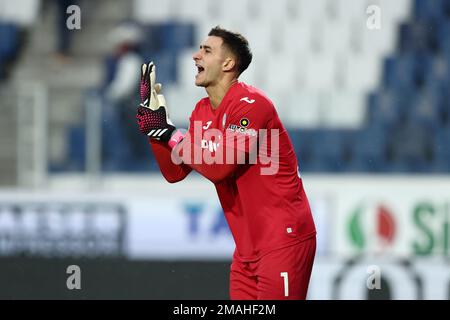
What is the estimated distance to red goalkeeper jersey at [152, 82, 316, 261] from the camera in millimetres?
4570

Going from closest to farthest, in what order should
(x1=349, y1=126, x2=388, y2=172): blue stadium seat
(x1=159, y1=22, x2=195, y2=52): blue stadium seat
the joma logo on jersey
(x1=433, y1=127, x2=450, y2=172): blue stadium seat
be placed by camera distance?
1. the joma logo on jersey
2. (x1=433, y1=127, x2=450, y2=172): blue stadium seat
3. (x1=349, y1=126, x2=388, y2=172): blue stadium seat
4. (x1=159, y1=22, x2=195, y2=52): blue stadium seat

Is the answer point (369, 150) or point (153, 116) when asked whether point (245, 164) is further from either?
point (369, 150)

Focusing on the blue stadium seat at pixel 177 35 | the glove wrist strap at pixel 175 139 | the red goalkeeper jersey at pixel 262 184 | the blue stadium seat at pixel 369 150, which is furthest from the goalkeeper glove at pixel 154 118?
the blue stadium seat at pixel 177 35

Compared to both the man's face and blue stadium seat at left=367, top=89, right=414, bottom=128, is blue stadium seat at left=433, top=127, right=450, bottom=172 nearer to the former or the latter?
blue stadium seat at left=367, top=89, right=414, bottom=128

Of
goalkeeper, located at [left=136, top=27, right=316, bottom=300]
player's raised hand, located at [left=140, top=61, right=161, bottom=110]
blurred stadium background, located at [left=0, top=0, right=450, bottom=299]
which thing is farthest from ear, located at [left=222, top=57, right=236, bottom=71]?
blurred stadium background, located at [left=0, top=0, right=450, bottom=299]

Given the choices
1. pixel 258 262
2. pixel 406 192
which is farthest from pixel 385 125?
pixel 258 262

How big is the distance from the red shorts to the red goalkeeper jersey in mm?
36

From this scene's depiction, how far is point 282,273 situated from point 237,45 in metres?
1.04

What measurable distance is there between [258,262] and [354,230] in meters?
3.80

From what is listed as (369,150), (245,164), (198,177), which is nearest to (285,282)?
(245,164)

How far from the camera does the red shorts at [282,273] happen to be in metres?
4.57

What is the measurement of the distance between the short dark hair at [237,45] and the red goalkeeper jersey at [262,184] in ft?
0.41

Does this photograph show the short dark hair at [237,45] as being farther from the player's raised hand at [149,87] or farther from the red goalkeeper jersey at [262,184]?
the player's raised hand at [149,87]

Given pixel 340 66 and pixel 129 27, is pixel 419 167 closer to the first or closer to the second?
pixel 340 66
